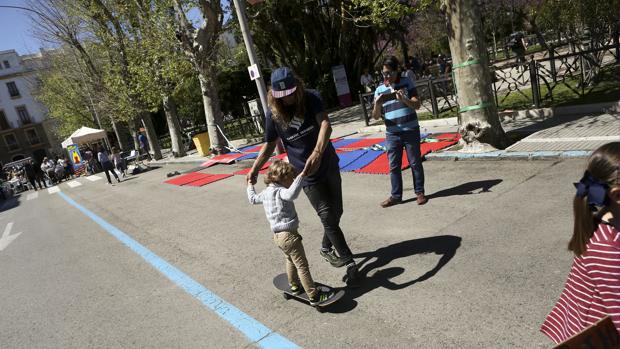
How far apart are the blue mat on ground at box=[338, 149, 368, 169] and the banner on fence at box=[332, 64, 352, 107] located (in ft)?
39.6

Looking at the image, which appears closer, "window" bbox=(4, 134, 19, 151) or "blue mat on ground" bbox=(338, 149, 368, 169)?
"blue mat on ground" bbox=(338, 149, 368, 169)

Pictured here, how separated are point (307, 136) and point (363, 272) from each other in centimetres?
144

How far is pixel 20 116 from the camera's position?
60.2 metres

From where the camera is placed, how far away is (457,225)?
4719 millimetres

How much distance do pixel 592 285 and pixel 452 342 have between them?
44.9 inches

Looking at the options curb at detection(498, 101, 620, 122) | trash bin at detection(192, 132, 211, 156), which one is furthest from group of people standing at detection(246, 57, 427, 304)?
trash bin at detection(192, 132, 211, 156)

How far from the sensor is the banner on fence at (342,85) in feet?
71.2

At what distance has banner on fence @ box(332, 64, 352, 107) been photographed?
2170cm

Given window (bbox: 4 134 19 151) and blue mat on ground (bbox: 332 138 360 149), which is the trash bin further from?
window (bbox: 4 134 19 151)

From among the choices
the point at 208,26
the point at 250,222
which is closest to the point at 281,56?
the point at 208,26

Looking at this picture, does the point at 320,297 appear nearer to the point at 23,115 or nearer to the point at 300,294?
the point at 300,294

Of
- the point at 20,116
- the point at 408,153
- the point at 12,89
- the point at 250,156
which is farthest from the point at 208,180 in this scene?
the point at 12,89

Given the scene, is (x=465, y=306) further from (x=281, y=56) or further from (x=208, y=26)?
(x=281, y=56)

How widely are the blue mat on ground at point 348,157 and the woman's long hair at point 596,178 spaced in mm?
7349
